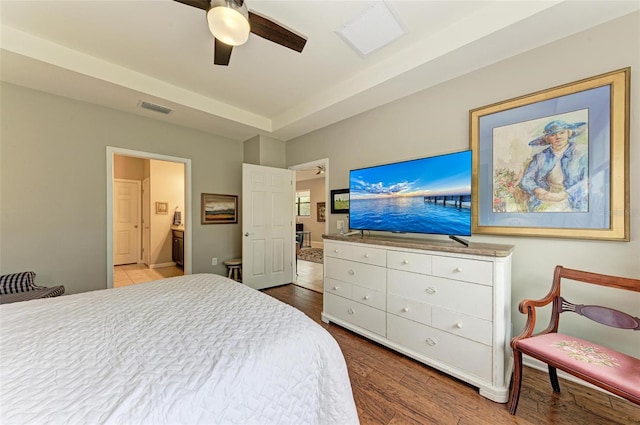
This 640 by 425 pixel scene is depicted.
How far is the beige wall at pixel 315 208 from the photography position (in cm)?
870

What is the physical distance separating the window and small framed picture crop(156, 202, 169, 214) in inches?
187

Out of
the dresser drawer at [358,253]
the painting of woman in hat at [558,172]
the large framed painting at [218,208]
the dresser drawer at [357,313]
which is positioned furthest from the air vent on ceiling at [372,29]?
the large framed painting at [218,208]

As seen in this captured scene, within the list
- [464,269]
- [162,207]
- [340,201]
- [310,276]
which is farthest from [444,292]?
[162,207]

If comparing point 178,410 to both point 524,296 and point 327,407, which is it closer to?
point 327,407

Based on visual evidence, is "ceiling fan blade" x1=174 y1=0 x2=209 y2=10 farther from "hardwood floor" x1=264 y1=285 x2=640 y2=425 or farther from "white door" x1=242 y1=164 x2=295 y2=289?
"hardwood floor" x1=264 y1=285 x2=640 y2=425

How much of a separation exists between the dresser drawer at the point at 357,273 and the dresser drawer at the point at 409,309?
129mm

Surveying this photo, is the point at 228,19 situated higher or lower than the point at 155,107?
lower

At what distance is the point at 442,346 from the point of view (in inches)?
74.1

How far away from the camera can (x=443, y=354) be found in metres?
1.88

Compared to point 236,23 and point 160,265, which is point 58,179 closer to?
point 236,23

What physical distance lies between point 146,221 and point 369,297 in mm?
5616

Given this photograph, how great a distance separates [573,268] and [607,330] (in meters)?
0.43

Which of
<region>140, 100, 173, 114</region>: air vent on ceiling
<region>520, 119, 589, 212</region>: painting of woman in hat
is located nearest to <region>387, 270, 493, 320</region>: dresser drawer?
<region>520, 119, 589, 212</region>: painting of woman in hat

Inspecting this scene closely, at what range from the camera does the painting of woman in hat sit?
1766 mm
